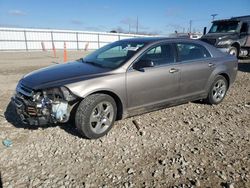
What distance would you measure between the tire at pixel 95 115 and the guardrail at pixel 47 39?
25.5 m

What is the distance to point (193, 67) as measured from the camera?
200 inches

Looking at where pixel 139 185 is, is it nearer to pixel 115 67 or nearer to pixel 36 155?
pixel 36 155

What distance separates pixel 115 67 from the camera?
421 centimetres

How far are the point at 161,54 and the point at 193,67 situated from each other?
81 centimetres

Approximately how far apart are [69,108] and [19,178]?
1.23 m

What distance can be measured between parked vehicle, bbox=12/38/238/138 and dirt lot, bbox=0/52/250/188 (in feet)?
1.18

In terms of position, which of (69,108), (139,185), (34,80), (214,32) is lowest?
(139,185)

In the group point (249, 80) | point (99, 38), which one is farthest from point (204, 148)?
point (99, 38)

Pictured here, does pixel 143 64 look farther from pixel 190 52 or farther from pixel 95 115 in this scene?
pixel 190 52

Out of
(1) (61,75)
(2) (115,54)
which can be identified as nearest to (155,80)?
(2) (115,54)

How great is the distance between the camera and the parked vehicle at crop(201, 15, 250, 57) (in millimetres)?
13086

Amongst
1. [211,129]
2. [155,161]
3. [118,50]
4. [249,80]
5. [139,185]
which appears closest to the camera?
→ [139,185]

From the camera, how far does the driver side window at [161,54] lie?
4602mm

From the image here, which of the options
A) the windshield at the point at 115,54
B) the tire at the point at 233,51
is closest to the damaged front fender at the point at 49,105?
the windshield at the point at 115,54
